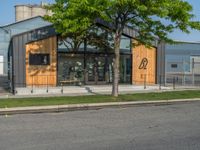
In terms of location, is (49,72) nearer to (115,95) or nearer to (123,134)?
(115,95)

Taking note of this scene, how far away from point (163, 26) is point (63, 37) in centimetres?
873

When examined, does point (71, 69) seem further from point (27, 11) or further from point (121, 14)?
point (27, 11)

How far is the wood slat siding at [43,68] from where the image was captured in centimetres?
2828

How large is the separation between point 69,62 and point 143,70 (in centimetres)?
554

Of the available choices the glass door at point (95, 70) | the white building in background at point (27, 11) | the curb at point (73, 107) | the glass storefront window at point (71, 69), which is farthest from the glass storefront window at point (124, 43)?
the white building in background at point (27, 11)

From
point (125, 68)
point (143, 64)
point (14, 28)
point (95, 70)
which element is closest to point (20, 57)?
point (95, 70)

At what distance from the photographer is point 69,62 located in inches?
1168

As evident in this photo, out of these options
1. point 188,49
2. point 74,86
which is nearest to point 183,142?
point 74,86

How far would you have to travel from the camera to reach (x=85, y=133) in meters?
11.0

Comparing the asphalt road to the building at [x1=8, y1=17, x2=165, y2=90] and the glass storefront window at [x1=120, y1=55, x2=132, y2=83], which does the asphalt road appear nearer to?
the building at [x1=8, y1=17, x2=165, y2=90]

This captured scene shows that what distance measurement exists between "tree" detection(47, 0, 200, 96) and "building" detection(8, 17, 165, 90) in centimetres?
585

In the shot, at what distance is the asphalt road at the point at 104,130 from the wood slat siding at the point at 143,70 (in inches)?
Result: 597

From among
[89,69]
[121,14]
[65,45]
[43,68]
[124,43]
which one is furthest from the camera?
[124,43]

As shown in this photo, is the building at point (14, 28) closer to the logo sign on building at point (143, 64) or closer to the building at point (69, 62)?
the building at point (69, 62)
